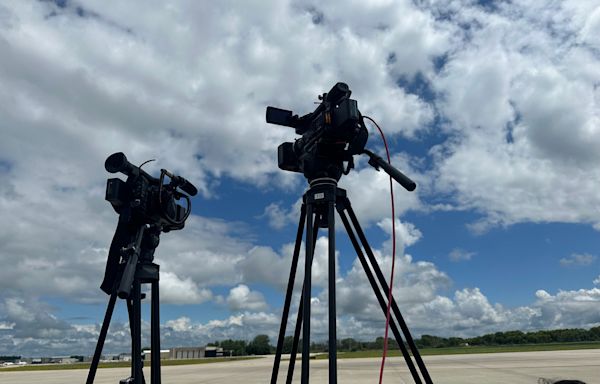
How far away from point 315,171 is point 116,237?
8.07 ft

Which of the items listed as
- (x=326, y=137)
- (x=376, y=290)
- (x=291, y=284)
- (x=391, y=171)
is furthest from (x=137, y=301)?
(x=391, y=171)

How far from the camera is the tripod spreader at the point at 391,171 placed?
166 inches

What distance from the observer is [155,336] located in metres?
5.25

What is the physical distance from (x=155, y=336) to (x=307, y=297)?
2.19 metres

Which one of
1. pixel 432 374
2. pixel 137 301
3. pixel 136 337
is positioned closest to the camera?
pixel 136 337

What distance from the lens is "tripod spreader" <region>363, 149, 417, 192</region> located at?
13.9ft

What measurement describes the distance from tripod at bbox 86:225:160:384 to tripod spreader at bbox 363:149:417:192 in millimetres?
2784

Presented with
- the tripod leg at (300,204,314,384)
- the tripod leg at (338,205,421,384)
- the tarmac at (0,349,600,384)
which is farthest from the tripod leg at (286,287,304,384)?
the tarmac at (0,349,600,384)

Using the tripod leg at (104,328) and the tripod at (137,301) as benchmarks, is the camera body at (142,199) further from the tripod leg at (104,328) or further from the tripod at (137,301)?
the tripod leg at (104,328)

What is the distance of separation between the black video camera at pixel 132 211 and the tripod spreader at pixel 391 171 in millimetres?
2505

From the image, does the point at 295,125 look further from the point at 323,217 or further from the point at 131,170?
the point at 131,170

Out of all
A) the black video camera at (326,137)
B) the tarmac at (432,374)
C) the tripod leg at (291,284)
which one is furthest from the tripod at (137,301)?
the tarmac at (432,374)

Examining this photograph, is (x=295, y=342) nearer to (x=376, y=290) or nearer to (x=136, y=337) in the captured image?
(x=376, y=290)

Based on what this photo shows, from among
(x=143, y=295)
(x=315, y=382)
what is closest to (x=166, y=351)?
(x=315, y=382)
